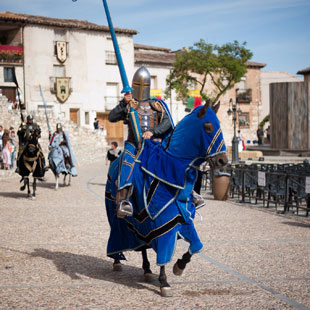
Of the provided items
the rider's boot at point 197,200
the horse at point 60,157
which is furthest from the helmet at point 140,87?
the horse at point 60,157

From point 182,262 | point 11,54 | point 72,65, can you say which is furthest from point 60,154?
point 72,65

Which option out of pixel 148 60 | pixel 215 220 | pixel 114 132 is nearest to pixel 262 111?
pixel 148 60

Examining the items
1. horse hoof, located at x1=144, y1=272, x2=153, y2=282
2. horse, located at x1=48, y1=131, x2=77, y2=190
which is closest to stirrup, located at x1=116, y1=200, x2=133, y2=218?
horse hoof, located at x1=144, y1=272, x2=153, y2=282

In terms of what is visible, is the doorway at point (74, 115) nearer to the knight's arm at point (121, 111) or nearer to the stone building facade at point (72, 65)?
the stone building facade at point (72, 65)

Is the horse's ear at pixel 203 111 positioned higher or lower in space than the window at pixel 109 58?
lower

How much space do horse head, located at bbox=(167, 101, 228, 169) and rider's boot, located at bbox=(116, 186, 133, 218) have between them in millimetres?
623

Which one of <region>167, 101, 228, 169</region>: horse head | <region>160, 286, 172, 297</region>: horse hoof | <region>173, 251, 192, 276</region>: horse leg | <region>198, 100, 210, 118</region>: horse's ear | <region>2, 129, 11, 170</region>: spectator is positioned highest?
<region>198, 100, 210, 118</region>: horse's ear

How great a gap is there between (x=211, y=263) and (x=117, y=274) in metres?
1.29

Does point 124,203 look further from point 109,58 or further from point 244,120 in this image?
point 244,120

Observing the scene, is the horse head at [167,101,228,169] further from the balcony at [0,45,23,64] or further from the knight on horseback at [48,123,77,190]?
the balcony at [0,45,23,64]

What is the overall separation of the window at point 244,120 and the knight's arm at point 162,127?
56458 millimetres

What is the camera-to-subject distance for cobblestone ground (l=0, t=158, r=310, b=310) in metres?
5.20

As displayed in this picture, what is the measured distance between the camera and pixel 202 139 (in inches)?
205

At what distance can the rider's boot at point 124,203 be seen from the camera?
5473 millimetres
